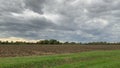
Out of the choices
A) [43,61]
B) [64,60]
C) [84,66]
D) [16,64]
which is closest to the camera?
[16,64]

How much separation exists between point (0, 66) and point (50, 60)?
8567 millimetres

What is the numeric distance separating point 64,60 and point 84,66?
586cm

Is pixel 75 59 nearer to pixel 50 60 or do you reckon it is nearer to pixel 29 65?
pixel 50 60

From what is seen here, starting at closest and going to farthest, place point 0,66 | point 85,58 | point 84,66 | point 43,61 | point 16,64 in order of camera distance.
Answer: point 0,66 → point 16,64 → point 84,66 → point 43,61 → point 85,58

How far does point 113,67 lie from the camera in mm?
27688

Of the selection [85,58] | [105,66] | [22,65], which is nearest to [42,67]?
[22,65]

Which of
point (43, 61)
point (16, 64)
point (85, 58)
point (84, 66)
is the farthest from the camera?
point (85, 58)

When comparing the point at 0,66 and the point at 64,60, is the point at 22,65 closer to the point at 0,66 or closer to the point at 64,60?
the point at 0,66

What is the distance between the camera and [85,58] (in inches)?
1501

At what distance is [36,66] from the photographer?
28.6 m

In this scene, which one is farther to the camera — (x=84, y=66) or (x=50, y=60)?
(x=50, y=60)

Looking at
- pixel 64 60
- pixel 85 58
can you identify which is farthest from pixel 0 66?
pixel 85 58

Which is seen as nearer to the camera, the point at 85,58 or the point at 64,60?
the point at 64,60

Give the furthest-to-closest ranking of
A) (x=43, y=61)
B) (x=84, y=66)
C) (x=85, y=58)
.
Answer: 1. (x=85, y=58)
2. (x=43, y=61)
3. (x=84, y=66)
